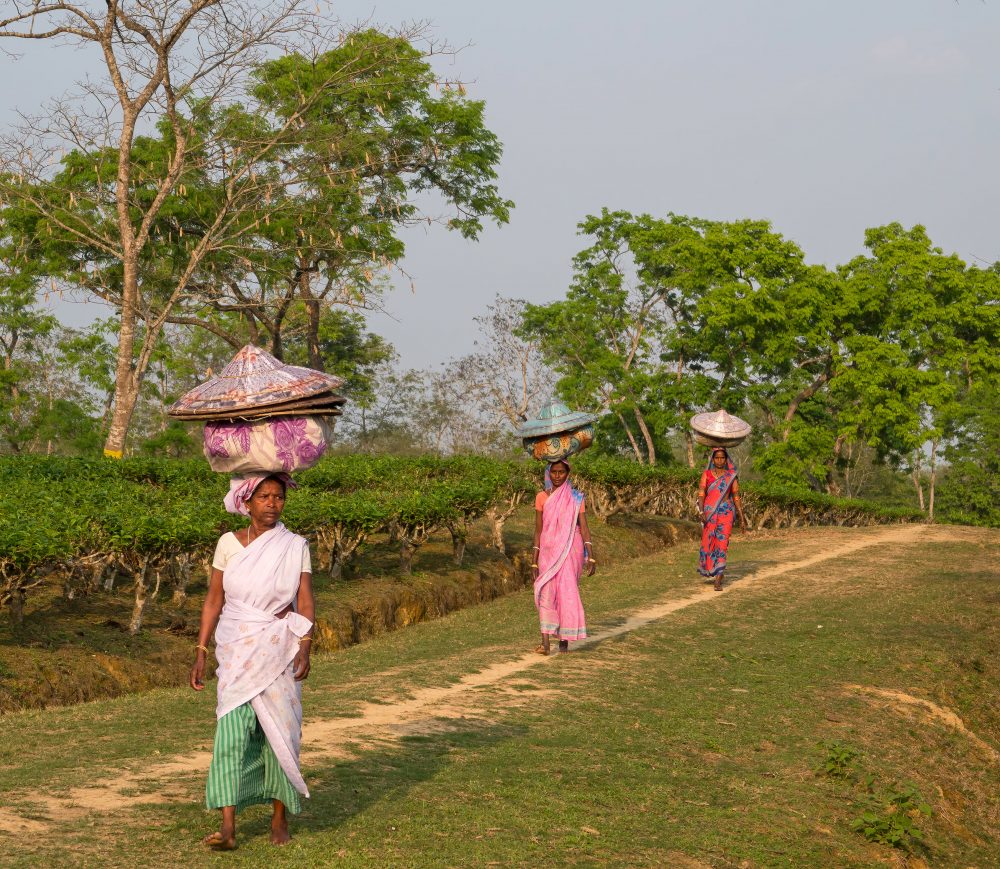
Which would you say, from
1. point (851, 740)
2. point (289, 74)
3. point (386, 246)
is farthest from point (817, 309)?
point (851, 740)

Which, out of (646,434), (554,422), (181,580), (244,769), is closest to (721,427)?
(554,422)

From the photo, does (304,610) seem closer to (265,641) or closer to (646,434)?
(265,641)

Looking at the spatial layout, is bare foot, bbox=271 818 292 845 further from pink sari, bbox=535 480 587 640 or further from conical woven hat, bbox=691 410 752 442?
conical woven hat, bbox=691 410 752 442

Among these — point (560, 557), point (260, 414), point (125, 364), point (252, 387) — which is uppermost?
point (125, 364)

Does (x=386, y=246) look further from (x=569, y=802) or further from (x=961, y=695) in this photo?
(x=569, y=802)

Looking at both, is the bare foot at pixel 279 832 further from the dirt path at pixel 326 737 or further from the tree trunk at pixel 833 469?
the tree trunk at pixel 833 469

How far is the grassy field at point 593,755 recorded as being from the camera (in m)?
5.98

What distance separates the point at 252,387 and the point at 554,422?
6.03 metres

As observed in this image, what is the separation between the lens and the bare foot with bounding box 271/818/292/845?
566cm

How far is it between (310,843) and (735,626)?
363 inches

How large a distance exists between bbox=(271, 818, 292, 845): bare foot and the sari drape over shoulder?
0.20 meters

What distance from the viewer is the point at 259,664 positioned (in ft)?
18.3

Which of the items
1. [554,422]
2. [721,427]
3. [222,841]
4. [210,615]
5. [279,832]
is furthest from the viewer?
[721,427]

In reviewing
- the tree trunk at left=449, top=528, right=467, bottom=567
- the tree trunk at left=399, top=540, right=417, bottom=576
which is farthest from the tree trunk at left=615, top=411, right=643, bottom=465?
the tree trunk at left=399, top=540, right=417, bottom=576
